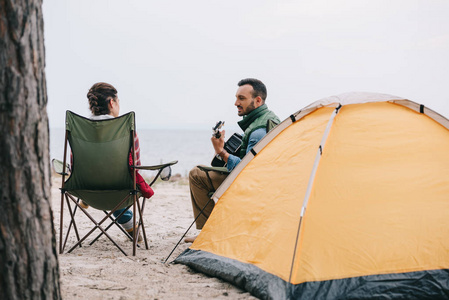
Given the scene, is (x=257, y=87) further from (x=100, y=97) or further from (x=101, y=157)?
A: (x=101, y=157)

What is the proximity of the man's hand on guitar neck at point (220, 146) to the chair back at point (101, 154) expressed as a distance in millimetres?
726

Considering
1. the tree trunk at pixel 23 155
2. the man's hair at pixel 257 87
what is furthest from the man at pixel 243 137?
the tree trunk at pixel 23 155

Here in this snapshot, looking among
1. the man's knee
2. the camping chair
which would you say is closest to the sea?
the man's knee

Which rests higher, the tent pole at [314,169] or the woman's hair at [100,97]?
the woman's hair at [100,97]

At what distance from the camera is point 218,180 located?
413cm

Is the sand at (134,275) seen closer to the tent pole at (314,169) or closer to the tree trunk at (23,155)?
the tent pole at (314,169)

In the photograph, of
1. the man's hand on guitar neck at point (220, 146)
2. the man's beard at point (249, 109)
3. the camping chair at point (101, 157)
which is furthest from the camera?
the man's beard at point (249, 109)

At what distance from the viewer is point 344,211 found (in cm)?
286

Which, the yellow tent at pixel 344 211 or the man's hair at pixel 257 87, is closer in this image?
the yellow tent at pixel 344 211

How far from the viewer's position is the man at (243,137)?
409 centimetres

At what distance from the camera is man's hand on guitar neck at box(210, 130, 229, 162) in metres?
4.04

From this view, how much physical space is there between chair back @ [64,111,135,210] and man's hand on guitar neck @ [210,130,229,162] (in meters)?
0.73

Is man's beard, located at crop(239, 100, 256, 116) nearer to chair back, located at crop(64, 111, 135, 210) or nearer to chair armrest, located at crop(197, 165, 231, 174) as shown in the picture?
chair armrest, located at crop(197, 165, 231, 174)

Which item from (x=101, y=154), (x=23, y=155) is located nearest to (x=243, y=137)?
(x=101, y=154)
